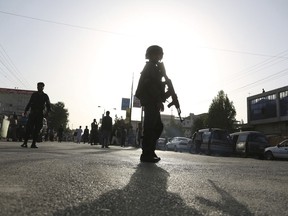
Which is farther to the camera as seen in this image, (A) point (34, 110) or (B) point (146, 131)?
(A) point (34, 110)

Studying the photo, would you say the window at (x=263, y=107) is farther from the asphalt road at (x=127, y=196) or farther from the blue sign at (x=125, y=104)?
the asphalt road at (x=127, y=196)

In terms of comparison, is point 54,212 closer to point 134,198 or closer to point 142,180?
point 134,198

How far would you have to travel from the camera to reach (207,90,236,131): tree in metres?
64.7

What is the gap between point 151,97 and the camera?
242 inches

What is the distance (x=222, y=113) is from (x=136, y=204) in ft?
211

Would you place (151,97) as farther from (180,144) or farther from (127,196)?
(180,144)

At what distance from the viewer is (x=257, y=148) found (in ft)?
76.3

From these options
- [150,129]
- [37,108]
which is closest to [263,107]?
[37,108]

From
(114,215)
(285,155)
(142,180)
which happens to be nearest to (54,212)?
(114,215)

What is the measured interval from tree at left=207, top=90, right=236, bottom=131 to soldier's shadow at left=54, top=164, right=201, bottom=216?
62768mm

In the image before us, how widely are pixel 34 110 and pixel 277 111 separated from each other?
49910mm

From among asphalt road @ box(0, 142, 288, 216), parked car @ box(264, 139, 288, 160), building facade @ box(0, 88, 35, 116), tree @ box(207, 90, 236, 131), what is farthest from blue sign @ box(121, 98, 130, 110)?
building facade @ box(0, 88, 35, 116)

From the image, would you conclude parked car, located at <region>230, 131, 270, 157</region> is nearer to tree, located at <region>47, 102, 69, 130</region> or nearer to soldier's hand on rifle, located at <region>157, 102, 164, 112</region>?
soldier's hand on rifle, located at <region>157, 102, 164, 112</region>

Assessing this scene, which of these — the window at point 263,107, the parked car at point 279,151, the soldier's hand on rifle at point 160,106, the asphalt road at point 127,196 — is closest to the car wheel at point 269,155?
the parked car at point 279,151
